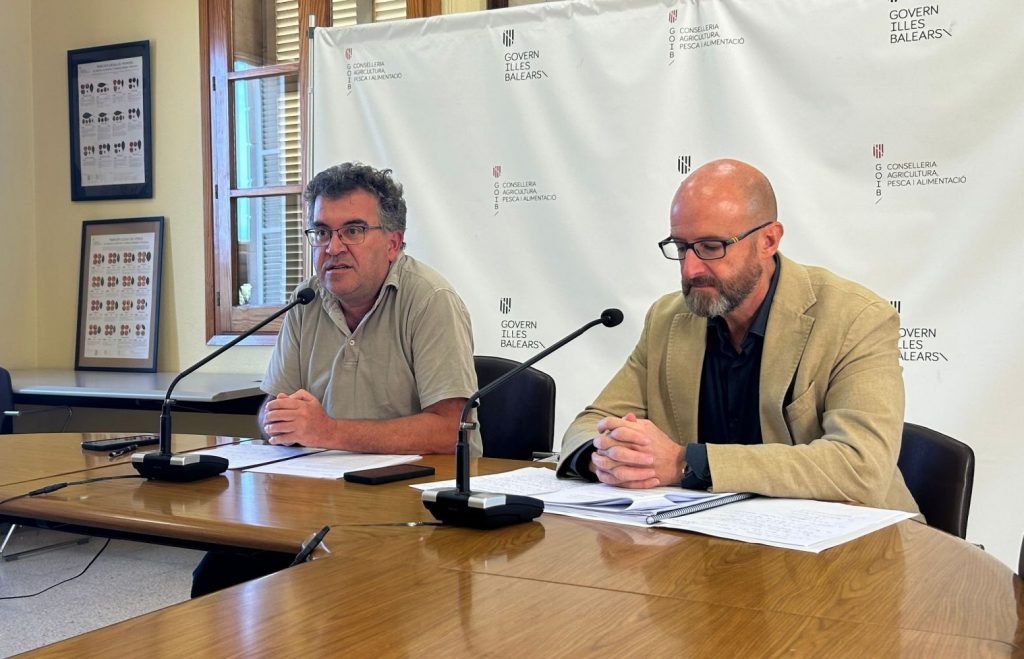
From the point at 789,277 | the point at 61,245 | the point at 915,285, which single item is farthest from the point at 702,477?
the point at 61,245

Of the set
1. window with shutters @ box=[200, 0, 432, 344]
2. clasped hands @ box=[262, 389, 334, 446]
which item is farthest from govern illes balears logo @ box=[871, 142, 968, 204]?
window with shutters @ box=[200, 0, 432, 344]

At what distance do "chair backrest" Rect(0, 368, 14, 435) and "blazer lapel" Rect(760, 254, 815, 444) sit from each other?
301 cm

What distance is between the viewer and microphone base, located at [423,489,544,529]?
1282 mm

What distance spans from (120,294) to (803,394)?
356 cm

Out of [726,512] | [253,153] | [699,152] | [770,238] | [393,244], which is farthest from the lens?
[253,153]

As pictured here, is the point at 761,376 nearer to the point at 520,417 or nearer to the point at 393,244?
the point at 520,417

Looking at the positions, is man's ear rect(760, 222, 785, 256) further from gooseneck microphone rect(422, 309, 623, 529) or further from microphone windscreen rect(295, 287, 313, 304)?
microphone windscreen rect(295, 287, 313, 304)

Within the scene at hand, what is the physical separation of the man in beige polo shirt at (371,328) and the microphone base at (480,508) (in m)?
0.73

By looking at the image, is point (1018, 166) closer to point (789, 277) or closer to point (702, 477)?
point (789, 277)

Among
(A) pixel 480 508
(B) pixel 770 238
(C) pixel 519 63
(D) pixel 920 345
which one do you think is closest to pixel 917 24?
(D) pixel 920 345

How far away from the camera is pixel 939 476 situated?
1566 mm

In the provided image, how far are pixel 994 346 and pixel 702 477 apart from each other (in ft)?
5.57

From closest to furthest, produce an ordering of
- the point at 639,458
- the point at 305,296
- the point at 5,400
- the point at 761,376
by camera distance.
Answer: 1. the point at 639,458
2. the point at 761,376
3. the point at 305,296
4. the point at 5,400

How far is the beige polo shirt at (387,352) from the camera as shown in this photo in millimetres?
2180
